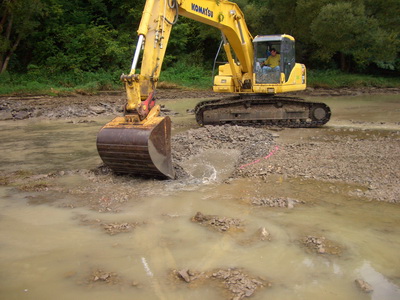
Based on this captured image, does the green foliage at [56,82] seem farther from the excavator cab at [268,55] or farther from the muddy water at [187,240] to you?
the muddy water at [187,240]

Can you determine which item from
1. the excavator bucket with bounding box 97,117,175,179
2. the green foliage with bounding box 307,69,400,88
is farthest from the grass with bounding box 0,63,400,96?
the excavator bucket with bounding box 97,117,175,179

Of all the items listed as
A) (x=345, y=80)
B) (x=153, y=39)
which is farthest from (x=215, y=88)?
(x=345, y=80)

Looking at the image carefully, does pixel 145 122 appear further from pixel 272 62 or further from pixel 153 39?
pixel 272 62

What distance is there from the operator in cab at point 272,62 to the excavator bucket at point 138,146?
19.5 ft

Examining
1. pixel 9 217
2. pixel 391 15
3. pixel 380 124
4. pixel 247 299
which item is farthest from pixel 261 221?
pixel 391 15

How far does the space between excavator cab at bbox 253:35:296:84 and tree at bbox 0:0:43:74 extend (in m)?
13.6

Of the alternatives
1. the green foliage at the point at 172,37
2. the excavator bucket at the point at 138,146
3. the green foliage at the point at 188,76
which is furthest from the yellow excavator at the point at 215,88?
the green foliage at the point at 188,76

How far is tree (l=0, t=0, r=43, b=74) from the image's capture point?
66.8ft

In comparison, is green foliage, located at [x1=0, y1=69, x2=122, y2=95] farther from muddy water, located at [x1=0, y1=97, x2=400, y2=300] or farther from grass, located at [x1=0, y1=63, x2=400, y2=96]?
muddy water, located at [x1=0, y1=97, x2=400, y2=300]

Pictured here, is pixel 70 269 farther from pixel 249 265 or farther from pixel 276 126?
pixel 276 126

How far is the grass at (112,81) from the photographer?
65.0 ft

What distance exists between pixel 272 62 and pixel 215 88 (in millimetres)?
1752

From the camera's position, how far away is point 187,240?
423cm

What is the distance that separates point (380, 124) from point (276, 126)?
9.41ft
